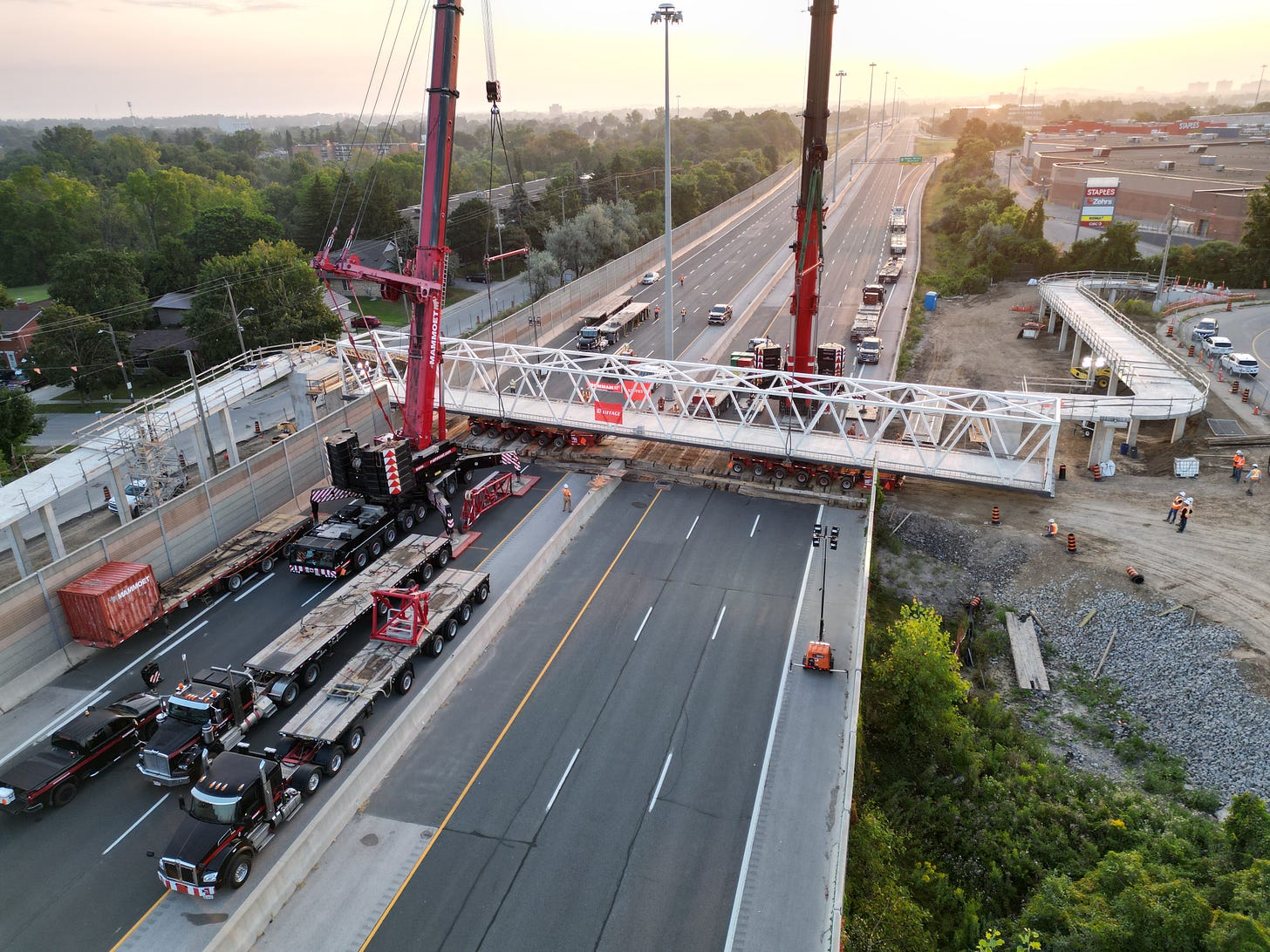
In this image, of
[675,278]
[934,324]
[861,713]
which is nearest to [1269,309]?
[934,324]

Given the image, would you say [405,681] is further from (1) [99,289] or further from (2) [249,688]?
(1) [99,289]

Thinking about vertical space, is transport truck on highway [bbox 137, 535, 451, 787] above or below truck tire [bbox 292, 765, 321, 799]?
above

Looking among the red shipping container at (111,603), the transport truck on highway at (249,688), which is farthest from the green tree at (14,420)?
Answer: the transport truck on highway at (249,688)

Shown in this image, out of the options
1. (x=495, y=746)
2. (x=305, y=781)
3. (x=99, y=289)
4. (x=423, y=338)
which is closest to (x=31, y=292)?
(x=99, y=289)

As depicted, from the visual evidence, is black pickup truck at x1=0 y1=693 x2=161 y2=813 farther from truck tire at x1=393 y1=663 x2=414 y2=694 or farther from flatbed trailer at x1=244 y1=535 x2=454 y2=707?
truck tire at x1=393 y1=663 x2=414 y2=694

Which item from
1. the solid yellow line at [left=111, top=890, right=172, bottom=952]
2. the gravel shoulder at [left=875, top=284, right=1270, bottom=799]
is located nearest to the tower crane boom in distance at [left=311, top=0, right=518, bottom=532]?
the solid yellow line at [left=111, top=890, right=172, bottom=952]

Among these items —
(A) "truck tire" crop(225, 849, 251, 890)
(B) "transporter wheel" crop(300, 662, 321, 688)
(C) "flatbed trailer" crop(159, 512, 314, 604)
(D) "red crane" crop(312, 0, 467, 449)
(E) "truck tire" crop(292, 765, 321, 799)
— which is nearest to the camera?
(A) "truck tire" crop(225, 849, 251, 890)

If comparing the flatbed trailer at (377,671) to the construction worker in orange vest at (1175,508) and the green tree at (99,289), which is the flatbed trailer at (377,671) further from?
the green tree at (99,289)
